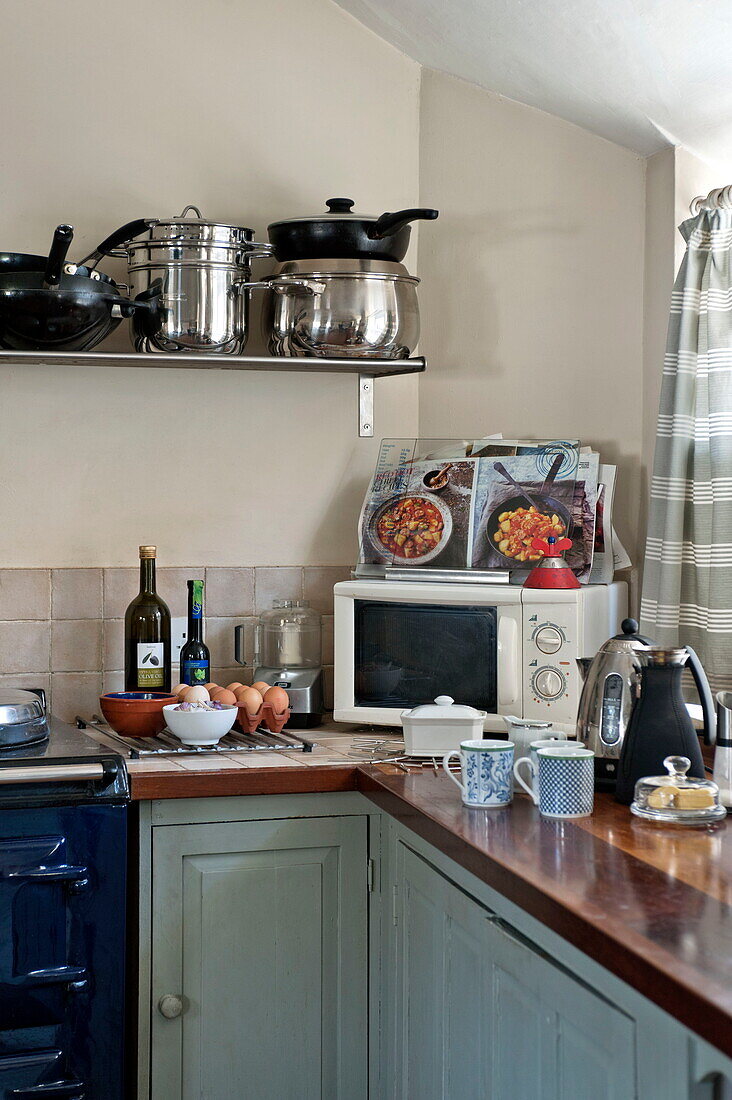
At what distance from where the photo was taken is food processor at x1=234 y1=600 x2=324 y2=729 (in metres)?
2.54

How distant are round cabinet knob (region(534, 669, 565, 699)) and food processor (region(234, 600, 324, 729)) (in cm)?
55

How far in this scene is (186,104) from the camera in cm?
267

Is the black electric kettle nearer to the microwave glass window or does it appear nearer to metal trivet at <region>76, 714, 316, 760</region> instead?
the microwave glass window

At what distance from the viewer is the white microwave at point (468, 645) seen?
87.4 inches

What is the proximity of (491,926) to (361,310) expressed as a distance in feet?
4.51

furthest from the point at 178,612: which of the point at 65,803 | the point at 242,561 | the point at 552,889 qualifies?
the point at 552,889

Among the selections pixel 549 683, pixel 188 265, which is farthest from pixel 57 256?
pixel 549 683

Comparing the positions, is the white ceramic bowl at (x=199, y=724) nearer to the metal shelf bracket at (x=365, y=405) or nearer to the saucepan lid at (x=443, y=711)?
the saucepan lid at (x=443, y=711)

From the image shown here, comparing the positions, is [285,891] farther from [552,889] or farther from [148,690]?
[552,889]

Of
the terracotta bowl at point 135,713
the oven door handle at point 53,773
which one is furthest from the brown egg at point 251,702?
the oven door handle at point 53,773

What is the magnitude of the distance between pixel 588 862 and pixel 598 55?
160cm

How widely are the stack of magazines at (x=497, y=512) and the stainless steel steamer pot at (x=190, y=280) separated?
0.52m

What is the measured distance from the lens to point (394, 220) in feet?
7.88

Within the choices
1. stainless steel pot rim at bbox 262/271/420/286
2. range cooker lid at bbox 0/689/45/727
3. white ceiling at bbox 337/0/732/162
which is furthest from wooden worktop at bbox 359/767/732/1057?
white ceiling at bbox 337/0/732/162
